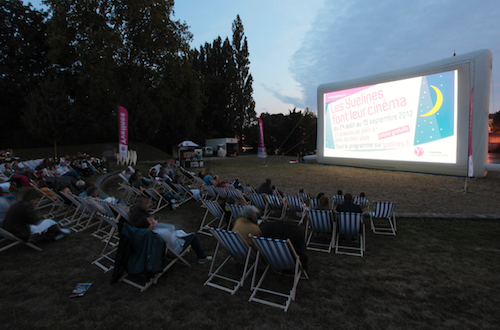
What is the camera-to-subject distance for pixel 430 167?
1166 cm

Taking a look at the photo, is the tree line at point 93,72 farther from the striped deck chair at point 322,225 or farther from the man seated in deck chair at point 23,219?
the striped deck chair at point 322,225

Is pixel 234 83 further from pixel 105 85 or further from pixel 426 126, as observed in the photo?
pixel 426 126

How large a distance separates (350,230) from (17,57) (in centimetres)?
2802

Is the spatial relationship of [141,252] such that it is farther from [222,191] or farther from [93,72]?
[93,72]

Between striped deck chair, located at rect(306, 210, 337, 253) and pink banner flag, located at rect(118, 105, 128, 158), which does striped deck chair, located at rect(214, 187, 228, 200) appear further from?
pink banner flag, located at rect(118, 105, 128, 158)

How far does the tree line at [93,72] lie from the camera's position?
16719mm

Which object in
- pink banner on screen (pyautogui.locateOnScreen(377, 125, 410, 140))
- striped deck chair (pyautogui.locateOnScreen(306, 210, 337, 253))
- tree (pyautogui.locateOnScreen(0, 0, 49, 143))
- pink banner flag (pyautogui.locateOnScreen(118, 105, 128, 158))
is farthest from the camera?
tree (pyautogui.locateOnScreen(0, 0, 49, 143))

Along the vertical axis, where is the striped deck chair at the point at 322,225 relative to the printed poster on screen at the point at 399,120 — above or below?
below

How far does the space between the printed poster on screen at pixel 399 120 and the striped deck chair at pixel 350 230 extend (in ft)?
33.9

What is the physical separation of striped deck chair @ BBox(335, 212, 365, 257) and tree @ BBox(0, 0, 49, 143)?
80.8 ft

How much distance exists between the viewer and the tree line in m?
16.7

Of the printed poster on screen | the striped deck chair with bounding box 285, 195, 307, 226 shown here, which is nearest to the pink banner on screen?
the printed poster on screen

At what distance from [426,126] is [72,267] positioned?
1372cm

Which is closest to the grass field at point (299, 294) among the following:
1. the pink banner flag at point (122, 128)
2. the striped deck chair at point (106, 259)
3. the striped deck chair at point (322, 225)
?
the striped deck chair at point (106, 259)
